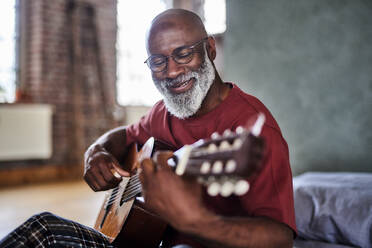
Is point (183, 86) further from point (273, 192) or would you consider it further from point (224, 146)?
point (224, 146)

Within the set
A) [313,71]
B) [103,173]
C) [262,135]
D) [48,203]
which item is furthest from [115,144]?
[48,203]

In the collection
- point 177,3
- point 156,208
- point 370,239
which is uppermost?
point 177,3

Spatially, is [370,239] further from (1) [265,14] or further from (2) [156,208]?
(1) [265,14]

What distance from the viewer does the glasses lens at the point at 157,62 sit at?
1.24 metres

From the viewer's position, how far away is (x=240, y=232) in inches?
32.3

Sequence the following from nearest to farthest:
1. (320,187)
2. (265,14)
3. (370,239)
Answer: (370,239) < (320,187) < (265,14)

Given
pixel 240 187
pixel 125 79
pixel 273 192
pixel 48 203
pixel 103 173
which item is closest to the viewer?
pixel 240 187

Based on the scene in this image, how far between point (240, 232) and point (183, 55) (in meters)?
0.64

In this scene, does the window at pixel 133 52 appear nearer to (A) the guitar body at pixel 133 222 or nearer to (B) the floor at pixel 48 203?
(B) the floor at pixel 48 203

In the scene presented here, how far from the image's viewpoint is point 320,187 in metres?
1.68

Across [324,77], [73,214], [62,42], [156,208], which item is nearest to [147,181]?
[156,208]

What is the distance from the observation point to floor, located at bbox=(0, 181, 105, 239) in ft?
9.17

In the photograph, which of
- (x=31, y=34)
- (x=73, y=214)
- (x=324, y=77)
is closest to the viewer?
(x=324, y=77)

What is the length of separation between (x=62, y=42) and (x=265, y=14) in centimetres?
287
